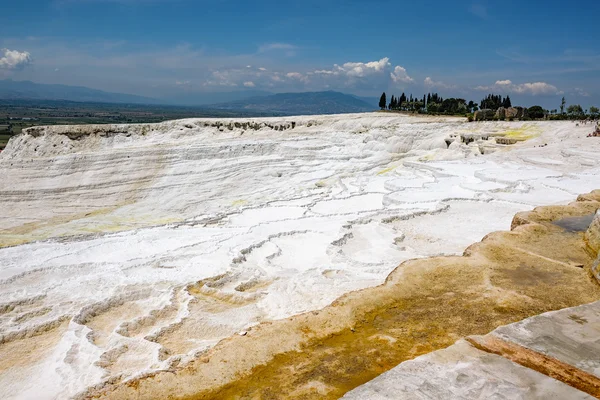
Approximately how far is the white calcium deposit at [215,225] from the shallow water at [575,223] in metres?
1.76

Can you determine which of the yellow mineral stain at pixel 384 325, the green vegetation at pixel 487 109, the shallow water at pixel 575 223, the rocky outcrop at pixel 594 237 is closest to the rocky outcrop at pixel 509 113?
the green vegetation at pixel 487 109

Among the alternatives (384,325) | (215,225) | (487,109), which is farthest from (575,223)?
(487,109)

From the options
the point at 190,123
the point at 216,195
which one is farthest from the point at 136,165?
the point at 190,123

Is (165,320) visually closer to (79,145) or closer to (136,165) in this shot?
(136,165)

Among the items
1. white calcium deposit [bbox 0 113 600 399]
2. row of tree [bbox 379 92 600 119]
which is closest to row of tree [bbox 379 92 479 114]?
row of tree [bbox 379 92 600 119]

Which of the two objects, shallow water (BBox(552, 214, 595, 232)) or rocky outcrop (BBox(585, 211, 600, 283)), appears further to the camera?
shallow water (BBox(552, 214, 595, 232))

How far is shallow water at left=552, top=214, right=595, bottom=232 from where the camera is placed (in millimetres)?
9672

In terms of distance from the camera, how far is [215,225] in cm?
1452

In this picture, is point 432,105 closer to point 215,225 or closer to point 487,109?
point 487,109

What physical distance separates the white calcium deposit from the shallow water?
5.78 feet

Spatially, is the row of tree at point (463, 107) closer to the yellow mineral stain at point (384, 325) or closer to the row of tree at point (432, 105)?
the row of tree at point (432, 105)

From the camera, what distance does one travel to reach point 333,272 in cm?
911

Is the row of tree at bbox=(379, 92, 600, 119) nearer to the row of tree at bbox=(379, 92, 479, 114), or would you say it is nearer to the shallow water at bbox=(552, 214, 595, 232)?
the row of tree at bbox=(379, 92, 479, 114)

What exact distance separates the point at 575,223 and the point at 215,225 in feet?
35.3
